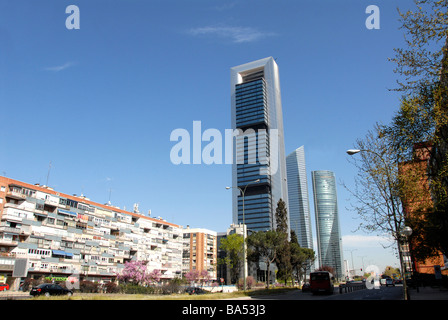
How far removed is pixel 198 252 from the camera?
13088 centimetres

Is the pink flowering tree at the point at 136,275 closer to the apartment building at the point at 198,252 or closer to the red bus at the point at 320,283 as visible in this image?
the red bus at the point at 320,283

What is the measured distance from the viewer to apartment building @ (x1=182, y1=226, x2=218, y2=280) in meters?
130

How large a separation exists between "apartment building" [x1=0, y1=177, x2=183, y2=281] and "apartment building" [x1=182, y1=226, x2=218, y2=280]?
3397 cm

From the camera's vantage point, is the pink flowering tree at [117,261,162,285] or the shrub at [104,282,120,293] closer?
the shrub at [104,282,120,293]

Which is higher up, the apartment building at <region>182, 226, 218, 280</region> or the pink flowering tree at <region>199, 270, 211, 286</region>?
the apartment building at <region>182, 226, 218, 280</region>

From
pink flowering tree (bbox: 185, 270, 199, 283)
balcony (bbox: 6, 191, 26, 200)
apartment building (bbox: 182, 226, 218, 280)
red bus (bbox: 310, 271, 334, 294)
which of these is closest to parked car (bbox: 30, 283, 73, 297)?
red bus (bbox: 310, 271, 334, 294)

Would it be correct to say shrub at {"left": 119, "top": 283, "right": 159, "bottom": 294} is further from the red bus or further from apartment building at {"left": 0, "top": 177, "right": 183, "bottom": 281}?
apartment building at {"left": 0, "top": 177, "right": 183, "bottom": 281}

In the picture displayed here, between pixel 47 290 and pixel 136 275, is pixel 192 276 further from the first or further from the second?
pixel 47 290

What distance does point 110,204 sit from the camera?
287ft

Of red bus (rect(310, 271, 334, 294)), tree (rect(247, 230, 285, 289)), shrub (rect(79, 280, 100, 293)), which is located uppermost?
tree (rect(247, 230, 285, 289))

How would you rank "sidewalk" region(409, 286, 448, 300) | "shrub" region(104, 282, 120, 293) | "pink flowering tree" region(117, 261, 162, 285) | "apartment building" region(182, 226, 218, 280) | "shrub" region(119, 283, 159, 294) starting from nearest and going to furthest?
"sidewalk" region(409, 286, 448, 300), "shrub" region(119, 283, 159, 294), "shrub" region(104, 282, 120, 293), "pink flowering tree" region(117, 261, 162, 285), "apartment building" region(182, 226, 218, 280)

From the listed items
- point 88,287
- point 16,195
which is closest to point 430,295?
point 88,287

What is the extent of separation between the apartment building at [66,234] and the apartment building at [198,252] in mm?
33966
